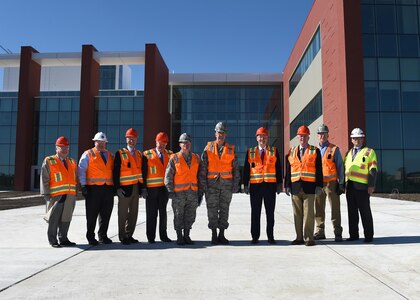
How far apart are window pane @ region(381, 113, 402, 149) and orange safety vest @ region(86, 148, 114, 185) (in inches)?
850

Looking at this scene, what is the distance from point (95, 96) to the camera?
34.5m

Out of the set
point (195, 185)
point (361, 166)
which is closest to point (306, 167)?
point (361, 166)

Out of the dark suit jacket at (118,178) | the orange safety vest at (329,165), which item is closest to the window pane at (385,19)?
the orange safety vest at (329,165)

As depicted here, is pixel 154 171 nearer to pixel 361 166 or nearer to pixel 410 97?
pixel 361 166

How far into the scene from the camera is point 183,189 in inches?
261

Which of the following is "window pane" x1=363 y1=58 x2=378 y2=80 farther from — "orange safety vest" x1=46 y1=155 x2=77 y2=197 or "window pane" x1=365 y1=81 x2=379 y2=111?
"orange safety vest" x1=46 y1=155 x2=77 y2=197

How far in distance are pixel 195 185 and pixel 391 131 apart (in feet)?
69.7

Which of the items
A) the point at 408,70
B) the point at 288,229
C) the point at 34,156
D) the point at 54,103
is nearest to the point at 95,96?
the point at 54,103

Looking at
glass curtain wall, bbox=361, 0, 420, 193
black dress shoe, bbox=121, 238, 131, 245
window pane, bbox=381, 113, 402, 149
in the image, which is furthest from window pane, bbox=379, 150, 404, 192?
black dress shoe, bbox=121, 238, 131, 245

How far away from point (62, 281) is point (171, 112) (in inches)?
1527

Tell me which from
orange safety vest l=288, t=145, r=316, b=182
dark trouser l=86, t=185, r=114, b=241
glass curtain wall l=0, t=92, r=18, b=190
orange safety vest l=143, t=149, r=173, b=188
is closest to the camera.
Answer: orange safety vest l=288, t=145, r=316, b=182

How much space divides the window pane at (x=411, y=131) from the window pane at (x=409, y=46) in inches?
157

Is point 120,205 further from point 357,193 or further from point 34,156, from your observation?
point 34,156

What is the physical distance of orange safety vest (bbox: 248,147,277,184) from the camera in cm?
668
